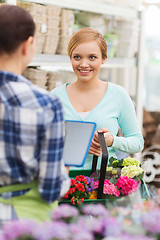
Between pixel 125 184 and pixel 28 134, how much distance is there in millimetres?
688

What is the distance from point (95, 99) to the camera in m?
2.01

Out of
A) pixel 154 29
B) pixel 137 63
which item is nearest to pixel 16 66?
pixel 137 63

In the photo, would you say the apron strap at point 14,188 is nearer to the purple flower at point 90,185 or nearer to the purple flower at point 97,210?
the purple flower at point 97,210

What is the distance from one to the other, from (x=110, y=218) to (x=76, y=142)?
18.8 inches

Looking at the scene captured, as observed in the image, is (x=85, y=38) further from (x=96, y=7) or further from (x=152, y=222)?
(x=96, y=7)

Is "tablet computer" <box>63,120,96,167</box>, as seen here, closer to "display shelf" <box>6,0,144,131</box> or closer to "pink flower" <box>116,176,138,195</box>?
"pink flower" <box>116,176,138,195</box>

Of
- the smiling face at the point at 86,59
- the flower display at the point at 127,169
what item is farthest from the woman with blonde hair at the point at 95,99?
the flower display at the point at 127,169

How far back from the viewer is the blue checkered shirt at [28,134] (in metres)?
1.00

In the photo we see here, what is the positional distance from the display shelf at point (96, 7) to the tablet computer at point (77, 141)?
203 cm

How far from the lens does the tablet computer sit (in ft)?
4.08

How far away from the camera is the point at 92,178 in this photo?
1.60m

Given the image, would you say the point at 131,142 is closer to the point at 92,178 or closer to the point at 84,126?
the point at 92,178

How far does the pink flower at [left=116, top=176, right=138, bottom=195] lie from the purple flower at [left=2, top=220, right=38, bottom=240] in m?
0.81

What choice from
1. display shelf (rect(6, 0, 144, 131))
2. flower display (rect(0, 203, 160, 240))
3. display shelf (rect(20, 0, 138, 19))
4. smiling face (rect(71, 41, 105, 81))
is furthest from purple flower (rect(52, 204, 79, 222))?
display shelf (rect(20, 0, 138, 19))
